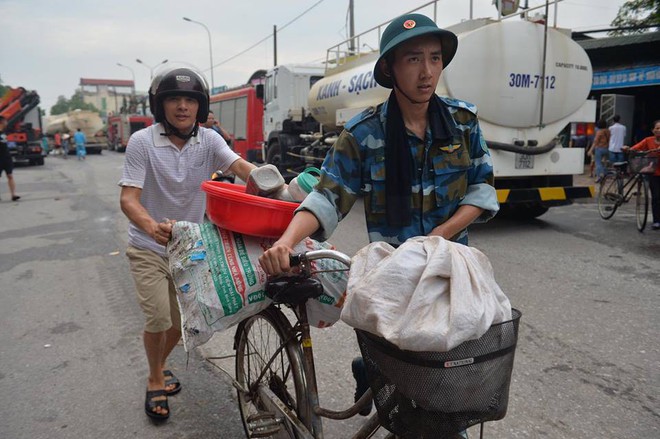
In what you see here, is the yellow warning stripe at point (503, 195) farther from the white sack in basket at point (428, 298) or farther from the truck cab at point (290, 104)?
the truck cab at point (290, 104)

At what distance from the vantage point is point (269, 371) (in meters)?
2.37

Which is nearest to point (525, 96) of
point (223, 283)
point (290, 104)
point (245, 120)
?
point (223, 283)

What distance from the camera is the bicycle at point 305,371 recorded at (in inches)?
50.6

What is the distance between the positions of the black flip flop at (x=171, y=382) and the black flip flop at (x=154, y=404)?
18cm

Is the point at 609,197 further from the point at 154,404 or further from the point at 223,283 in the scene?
the point at 223,283

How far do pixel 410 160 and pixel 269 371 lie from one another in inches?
46.0

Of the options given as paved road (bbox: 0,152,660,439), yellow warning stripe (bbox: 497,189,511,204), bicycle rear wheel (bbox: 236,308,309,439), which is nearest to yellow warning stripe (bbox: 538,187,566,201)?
yellow warning stripe (bbox: 497,189,511,204)

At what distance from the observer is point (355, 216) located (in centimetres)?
930

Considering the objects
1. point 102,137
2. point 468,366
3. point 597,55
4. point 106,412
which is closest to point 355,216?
point 106,412

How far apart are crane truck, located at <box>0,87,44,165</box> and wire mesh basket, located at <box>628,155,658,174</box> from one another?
80.7 feet

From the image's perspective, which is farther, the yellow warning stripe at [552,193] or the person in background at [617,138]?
the person in background at [617,138]

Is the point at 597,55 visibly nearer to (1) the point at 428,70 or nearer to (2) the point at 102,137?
(1) the point at 428,70

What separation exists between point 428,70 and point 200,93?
139 cm

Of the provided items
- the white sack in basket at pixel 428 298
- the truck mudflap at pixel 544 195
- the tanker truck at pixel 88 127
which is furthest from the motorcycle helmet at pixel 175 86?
the tanker truck at pixel 88 127
